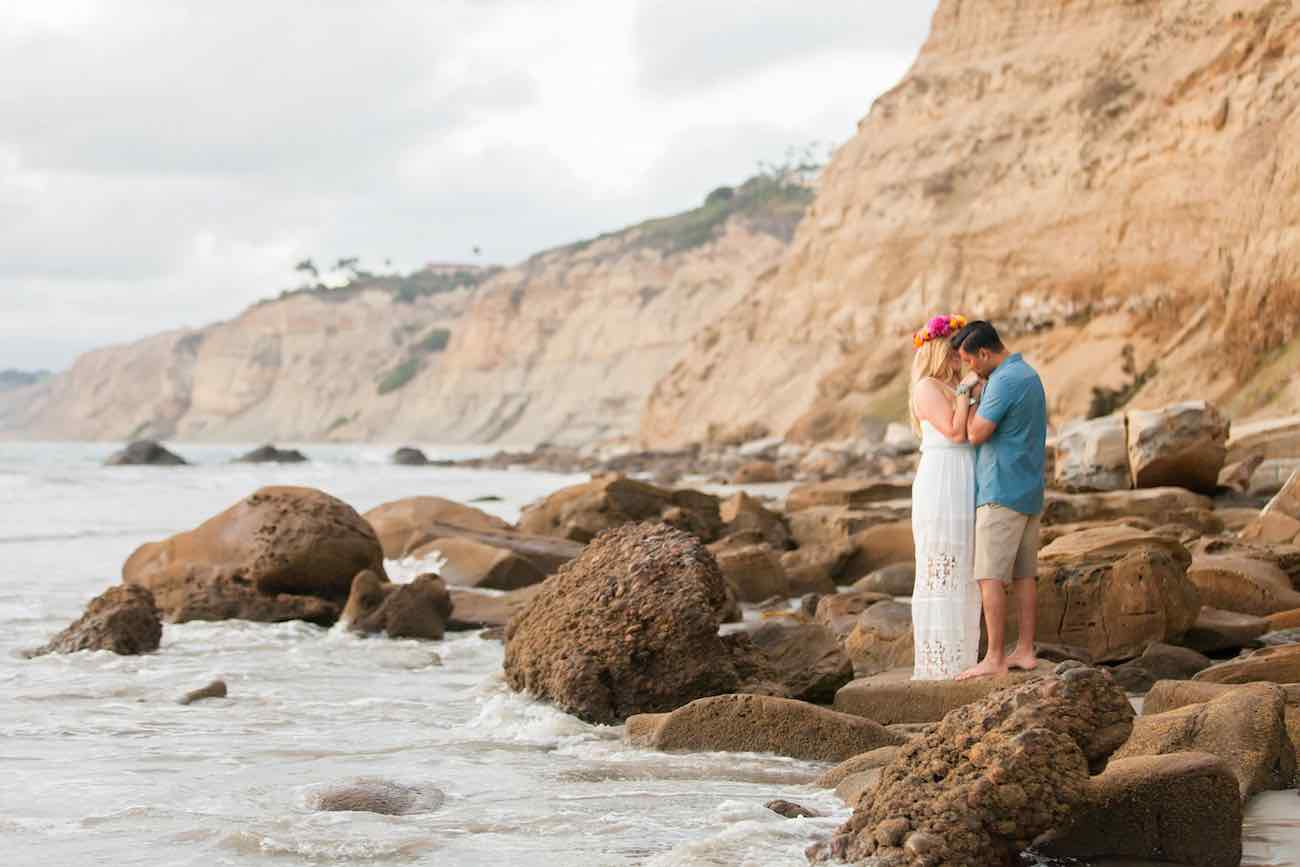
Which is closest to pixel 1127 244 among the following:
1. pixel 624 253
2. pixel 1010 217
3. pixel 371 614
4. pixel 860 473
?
pixel 1010 217

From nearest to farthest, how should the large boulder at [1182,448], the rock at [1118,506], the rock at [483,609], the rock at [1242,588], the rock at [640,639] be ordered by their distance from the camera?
the rock at [640,639], the rock at [1242,588], the rock at [483,609], the rock at [1118,506], the large boulder at [1182,448]

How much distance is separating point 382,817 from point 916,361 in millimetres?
3277

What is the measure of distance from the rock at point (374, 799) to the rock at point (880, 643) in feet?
9.27

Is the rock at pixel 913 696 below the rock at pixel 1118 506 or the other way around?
below

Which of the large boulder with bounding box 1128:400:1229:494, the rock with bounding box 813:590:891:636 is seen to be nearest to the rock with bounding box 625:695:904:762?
the rock with bounding box 813:590:891:636

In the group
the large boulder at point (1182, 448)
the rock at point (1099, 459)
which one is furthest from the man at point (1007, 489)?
the large boulder at point (1182, 448)

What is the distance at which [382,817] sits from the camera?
4480 mm

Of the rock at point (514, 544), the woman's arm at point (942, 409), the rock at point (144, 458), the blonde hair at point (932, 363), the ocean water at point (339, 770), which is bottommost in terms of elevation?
the ocean water at point (339, 770)

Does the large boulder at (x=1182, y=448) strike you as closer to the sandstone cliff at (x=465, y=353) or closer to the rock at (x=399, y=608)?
the rock at (x=399, y=608)

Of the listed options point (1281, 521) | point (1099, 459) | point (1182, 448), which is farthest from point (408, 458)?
point (1281, 521)

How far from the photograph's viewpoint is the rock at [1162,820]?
378 centimetres

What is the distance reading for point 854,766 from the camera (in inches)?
193

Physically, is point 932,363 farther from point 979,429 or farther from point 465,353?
point 465,353

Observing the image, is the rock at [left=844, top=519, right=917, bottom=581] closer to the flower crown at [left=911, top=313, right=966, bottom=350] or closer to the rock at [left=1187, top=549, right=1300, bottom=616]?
the rock at [left=1187, top=549, right=1300, bottom=616]
